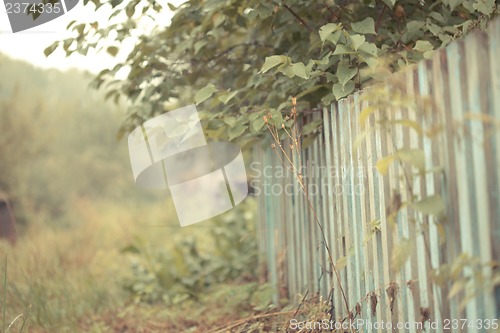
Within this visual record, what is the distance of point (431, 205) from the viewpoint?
6.17 ft

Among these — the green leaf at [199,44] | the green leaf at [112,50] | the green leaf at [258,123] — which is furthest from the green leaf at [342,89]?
the green leaf at [112,50]

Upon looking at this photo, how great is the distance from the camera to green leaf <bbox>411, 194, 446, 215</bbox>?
1.86 m

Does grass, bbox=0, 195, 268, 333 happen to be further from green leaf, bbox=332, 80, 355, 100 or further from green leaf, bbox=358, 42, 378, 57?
green leaf, bbox=358, 42, 378, 57

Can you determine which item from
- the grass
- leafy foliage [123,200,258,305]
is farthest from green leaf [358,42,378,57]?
leafy foliage [123,200,258,305]

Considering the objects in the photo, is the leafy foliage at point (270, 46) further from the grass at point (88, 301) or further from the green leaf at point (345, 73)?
the grass at point (88, 301)

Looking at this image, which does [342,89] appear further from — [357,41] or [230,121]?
[230,121]

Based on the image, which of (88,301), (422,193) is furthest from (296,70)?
(88,301)

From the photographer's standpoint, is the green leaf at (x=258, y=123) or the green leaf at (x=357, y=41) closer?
the green leaf at (x=357, y=41)

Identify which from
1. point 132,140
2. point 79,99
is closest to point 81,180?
point 79,99

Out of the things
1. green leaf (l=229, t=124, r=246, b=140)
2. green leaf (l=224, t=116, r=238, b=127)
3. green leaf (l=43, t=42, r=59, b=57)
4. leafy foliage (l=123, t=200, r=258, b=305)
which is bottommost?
leafy foliage (l=123, t=200, r=258, b=305)

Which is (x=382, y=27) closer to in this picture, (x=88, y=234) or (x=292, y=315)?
(x=292, y=315)

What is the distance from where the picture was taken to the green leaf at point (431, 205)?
1.86 meters

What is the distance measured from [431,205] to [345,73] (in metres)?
1.19

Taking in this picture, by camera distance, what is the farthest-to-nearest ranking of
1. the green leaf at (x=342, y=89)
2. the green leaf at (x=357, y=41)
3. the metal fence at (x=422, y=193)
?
the green leaf at (x=342, y=89) < the green leaf at (x=357, y=41) < the metal fence at (x=422, y=193)
